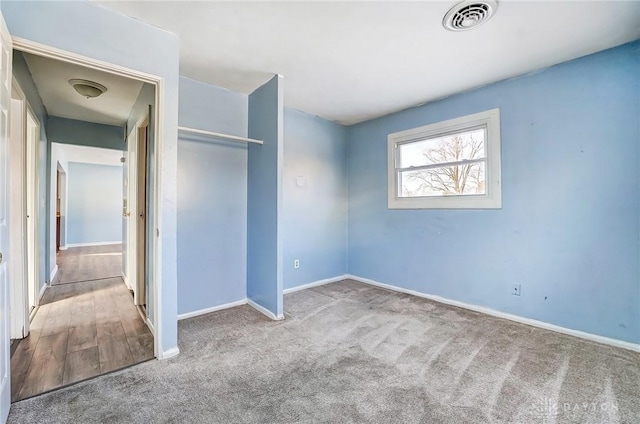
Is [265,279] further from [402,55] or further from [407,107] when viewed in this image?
[407,107]

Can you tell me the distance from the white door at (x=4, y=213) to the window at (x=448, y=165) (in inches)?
136

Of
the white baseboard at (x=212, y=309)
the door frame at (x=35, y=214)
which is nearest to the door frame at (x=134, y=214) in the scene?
the white baseboard at (x=212, y=309)

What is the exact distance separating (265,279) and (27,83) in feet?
9.26

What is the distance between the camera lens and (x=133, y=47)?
6.18 ft

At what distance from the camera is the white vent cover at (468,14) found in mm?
1747

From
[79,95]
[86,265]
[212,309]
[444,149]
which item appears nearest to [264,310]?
[212,309]

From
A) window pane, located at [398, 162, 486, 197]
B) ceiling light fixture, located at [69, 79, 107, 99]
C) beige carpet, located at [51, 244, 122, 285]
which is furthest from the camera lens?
beige carpet, located at [51, 244, 122, 285]

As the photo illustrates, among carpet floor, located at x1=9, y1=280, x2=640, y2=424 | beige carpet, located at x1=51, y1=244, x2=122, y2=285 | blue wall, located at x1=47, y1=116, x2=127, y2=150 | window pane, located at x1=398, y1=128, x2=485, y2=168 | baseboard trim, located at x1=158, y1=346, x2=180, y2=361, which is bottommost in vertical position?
carpet floor, located at x1=9, y1=280, x2=640, y2=424

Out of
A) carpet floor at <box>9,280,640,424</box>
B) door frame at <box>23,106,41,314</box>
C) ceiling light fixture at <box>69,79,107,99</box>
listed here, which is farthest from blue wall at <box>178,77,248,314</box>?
door frame at <box>23,106,41,314</box>

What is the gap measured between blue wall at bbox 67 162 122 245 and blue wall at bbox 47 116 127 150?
4.57 m

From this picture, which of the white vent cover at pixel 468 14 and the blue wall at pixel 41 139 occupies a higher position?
the white vent cover at pixel 468 14

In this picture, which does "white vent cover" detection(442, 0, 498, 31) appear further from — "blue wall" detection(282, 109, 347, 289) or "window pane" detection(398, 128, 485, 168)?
"blue wall" detection(282, 109, 347, 289)

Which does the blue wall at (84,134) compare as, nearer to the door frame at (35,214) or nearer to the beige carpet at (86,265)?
the door frame at (35,214)

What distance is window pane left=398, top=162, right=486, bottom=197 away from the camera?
3031mm
